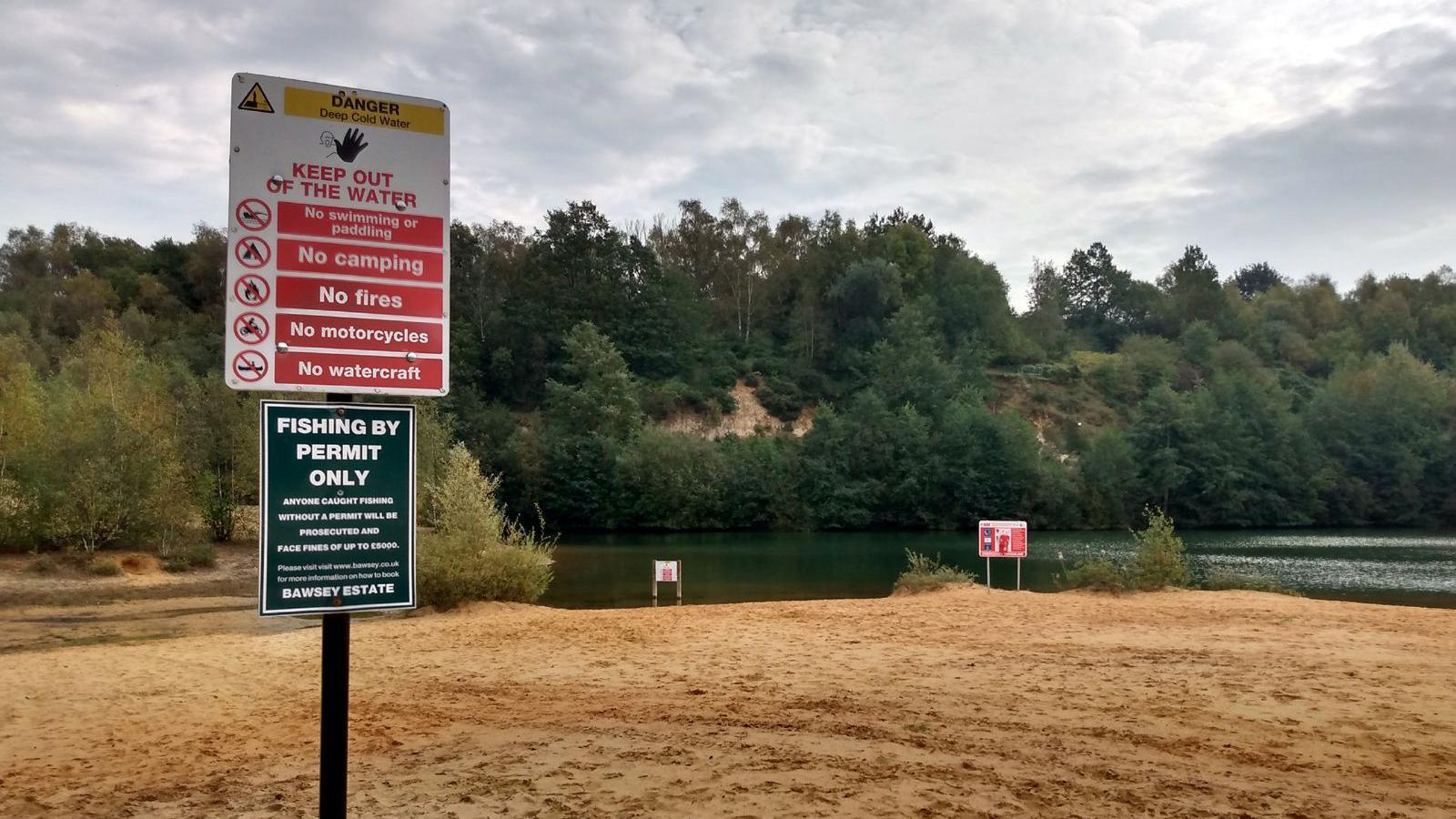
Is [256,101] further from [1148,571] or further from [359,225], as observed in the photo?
[1148,571]

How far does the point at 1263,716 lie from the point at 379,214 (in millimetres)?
8458

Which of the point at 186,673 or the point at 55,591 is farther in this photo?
the point at 55,591

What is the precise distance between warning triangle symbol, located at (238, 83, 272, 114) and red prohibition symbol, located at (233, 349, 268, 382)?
0.96 metres

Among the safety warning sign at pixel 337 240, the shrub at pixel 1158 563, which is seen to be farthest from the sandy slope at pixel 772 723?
the shrub at pixel 1158 563

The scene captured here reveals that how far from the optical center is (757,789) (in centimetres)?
660

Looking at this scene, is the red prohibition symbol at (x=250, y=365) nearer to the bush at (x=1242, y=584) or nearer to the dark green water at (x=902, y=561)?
the dark green water at (x=902, y=561)

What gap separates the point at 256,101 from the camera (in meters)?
3.96

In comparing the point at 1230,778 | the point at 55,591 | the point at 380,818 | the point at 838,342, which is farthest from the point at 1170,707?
the point at 838,342

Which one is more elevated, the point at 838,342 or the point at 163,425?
the point at 838,342

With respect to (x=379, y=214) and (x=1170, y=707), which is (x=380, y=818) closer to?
(x=379, y=214)

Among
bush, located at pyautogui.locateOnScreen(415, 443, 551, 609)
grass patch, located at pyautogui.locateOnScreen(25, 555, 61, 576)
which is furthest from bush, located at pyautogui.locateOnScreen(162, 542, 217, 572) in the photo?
bush, located at pyautogui.locateOnScreen(415, 443, 551, 609)

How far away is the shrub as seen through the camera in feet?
71.4

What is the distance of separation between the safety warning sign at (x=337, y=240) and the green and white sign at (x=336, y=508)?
0.15 metres

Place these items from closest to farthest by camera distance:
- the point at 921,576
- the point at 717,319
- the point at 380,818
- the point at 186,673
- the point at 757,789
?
the point at 380,818
the point at 757,789
the point at 186,673
the point at 921,576
the point at 717,319
